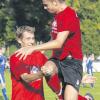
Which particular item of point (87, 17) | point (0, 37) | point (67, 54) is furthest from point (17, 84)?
point (87, 17)

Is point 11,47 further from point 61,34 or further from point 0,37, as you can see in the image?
point 61,34

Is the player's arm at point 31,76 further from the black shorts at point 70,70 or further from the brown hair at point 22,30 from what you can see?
the brown hair at point 22,30

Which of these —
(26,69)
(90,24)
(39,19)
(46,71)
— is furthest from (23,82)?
(90,24)

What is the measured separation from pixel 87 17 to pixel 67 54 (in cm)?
5811

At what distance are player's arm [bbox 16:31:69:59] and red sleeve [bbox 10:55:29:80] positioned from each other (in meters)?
1.18

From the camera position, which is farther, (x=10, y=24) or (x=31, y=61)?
(x=10, y=24)

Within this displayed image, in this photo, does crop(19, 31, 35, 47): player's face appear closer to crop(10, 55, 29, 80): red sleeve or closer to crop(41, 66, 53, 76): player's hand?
crop(10, 55, 29, 80): red sleeve

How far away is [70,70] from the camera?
7.96m

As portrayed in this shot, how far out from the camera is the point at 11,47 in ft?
224

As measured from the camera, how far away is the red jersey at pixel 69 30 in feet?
25.5

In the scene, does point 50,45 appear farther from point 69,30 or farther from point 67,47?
point 67,47

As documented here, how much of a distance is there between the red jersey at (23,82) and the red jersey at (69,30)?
0.78 metres

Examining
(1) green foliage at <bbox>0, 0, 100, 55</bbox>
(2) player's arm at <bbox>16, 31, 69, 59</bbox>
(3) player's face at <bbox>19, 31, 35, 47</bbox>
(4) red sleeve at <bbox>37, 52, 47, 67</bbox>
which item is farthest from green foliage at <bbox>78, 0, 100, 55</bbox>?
(2) player's arm at <bbox>16, 31, 69, 59</bbox>

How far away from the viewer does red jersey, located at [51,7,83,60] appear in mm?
7776
